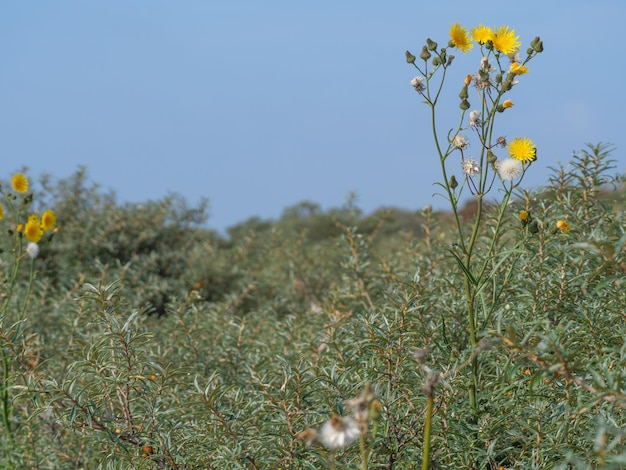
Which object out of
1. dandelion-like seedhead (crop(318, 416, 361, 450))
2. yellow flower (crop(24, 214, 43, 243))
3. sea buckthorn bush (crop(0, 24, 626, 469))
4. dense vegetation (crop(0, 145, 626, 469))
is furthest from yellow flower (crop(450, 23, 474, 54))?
yellow flower (crop(24, 214, 43, 243))

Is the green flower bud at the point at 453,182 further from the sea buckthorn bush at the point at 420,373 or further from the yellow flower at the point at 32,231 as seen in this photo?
the yellow flower at the point at 32,231

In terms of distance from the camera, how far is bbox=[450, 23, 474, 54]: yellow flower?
111 inches

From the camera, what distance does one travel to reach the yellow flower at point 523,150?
8.70 ft

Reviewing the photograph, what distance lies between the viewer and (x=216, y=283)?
7.93m

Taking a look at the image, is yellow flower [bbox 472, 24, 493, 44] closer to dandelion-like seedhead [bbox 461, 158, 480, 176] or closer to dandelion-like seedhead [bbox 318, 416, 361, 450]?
dandelion-like seedhead [bbox 461, 158, 480, 176]

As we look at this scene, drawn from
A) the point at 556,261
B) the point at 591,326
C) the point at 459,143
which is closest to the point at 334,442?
the point at 459,143

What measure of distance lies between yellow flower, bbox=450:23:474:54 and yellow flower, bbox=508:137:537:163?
0.42 m

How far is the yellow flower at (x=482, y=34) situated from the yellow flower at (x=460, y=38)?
0.45 feet

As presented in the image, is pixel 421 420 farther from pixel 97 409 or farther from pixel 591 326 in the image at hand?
pixel 97 409

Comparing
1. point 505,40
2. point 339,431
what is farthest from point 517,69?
point 339,431

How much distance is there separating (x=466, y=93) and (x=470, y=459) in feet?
4.03

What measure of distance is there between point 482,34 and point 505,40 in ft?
0.29

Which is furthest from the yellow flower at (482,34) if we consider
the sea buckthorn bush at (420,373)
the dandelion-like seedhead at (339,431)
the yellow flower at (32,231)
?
the yellow flower at (32,231)

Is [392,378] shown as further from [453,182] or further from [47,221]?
[47,221]
